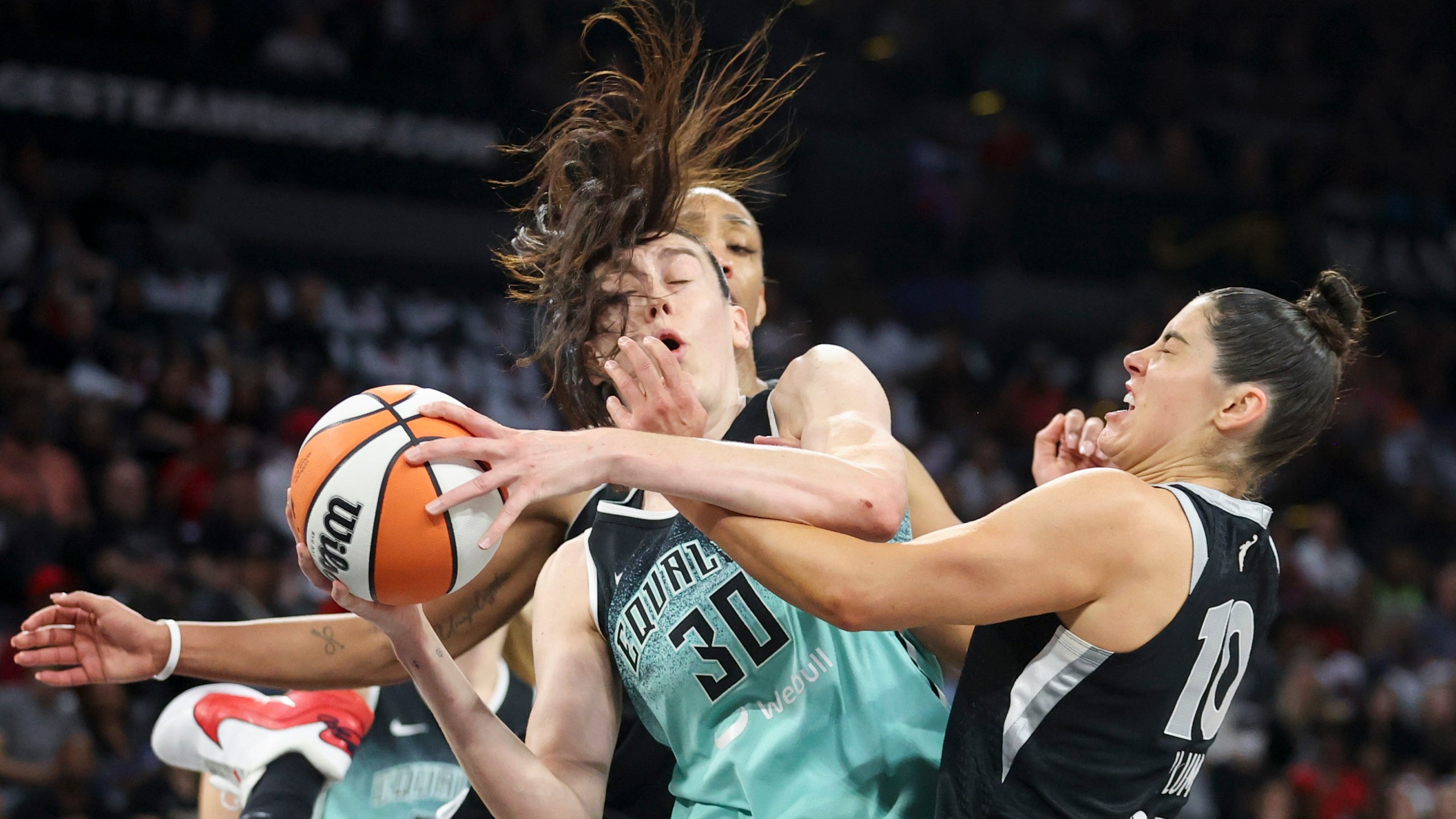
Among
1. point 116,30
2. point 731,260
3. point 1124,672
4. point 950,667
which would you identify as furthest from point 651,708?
point 116,30

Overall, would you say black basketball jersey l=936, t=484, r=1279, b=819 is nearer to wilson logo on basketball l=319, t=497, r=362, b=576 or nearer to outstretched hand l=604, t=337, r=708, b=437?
outstretched hand l=604, t=337, r=708, b=437

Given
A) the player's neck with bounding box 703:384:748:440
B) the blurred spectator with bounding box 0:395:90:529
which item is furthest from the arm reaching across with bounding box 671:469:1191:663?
the blurred spectator with bounding box 0:395:90:529

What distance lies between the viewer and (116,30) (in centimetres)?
1105

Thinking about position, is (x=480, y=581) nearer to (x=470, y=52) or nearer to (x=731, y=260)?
(x=731, y=260)

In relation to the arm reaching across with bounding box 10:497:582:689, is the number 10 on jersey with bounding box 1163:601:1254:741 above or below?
below

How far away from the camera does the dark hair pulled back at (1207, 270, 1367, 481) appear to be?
266cm

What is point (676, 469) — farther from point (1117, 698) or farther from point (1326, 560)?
point (1326, 560)

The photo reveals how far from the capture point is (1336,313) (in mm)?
2820

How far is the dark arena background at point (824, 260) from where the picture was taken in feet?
26.8

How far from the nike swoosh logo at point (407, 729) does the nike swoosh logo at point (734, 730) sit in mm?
1874

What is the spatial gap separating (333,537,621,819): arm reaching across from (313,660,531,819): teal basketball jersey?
1281 mm

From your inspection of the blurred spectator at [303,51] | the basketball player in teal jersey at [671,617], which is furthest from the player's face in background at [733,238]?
the blurred spectator at [303,51]

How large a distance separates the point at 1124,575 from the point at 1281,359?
0.57 m

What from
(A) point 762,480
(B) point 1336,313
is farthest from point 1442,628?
(A) point 762,480
